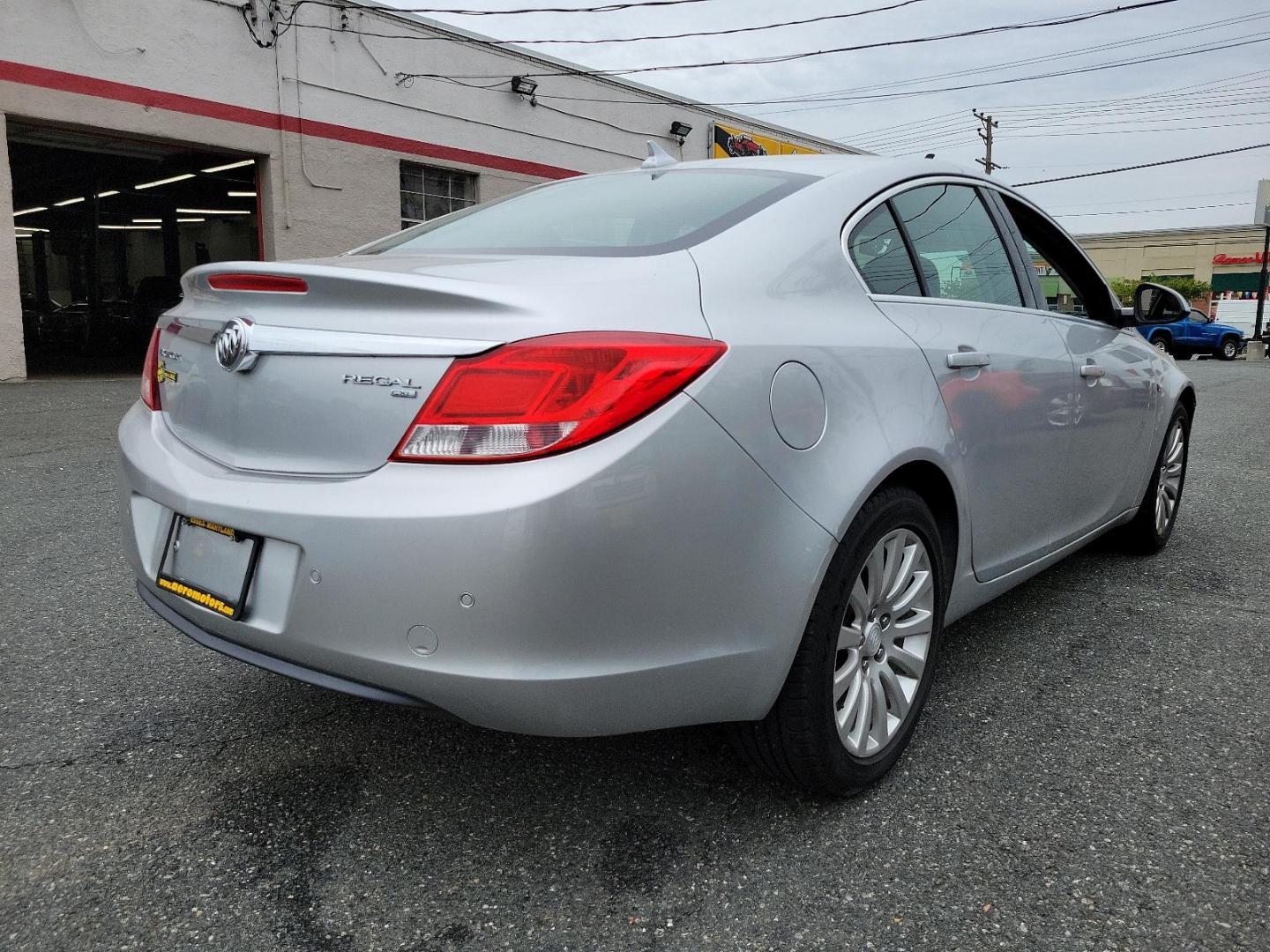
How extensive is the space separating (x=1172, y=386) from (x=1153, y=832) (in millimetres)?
2599

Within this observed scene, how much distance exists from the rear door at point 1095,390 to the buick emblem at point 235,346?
7.79ft

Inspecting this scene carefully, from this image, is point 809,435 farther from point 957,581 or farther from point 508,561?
point 957,581

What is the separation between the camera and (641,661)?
1.77m

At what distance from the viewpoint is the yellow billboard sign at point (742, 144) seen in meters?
21.1

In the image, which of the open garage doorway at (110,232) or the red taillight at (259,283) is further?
the open garage doorway at (110,232)

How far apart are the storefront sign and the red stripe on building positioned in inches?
1911

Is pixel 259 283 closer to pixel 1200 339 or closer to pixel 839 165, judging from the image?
pixel 839 165

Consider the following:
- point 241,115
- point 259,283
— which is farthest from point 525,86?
point 259,283

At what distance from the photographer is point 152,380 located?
2.40m

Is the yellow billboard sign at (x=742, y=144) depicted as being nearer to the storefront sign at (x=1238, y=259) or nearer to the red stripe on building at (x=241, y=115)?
the red stripe on building at (x=241, y=115)

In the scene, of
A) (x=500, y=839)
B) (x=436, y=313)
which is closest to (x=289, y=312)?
(x=436, y=313)

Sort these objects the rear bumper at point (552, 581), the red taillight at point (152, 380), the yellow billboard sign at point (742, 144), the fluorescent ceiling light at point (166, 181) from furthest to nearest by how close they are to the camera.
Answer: the yellow billboard sign at point (742, 144) → the fluorescent ceiling light at point (166, 181) → the red taillight at point (152, 380) → the rear bumper at point (552, 581)

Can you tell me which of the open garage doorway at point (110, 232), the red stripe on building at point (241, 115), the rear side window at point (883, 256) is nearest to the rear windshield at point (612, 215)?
A: the rear side window at point (883, 256)

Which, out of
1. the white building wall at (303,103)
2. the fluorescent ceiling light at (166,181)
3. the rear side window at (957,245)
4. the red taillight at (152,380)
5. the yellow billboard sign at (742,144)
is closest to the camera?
the red taillight at (152,380)
